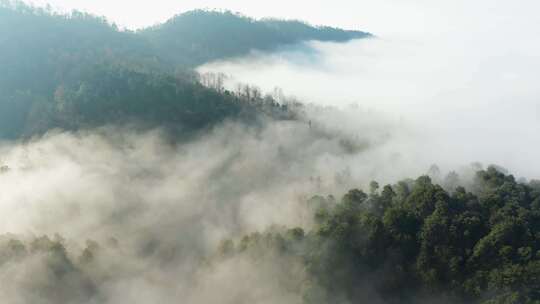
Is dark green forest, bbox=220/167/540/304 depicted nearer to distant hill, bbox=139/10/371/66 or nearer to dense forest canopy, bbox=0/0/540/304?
dense forest canopy, bbox=0/0/540/304

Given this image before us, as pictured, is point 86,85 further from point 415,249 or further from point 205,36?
point 205,36

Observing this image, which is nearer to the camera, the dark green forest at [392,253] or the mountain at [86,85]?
the dark green forest at [392,253]

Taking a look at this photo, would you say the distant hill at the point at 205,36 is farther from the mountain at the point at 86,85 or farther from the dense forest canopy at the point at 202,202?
the dense forest canopy at the point at 202,202

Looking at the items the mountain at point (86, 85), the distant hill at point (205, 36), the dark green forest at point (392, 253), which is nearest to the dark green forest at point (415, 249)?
the dark green forest at point (392, 253)

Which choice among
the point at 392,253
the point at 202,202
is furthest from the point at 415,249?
the point at 202,202

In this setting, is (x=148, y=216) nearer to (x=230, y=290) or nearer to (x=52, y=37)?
(x=230, y=290)

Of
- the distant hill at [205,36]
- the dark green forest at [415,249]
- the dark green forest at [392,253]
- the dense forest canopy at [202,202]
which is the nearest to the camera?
the dark green forest at [415,249]

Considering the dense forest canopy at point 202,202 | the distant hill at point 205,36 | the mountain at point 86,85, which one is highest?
the distant hill at point 205,36

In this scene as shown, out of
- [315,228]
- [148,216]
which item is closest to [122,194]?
[148,216]
